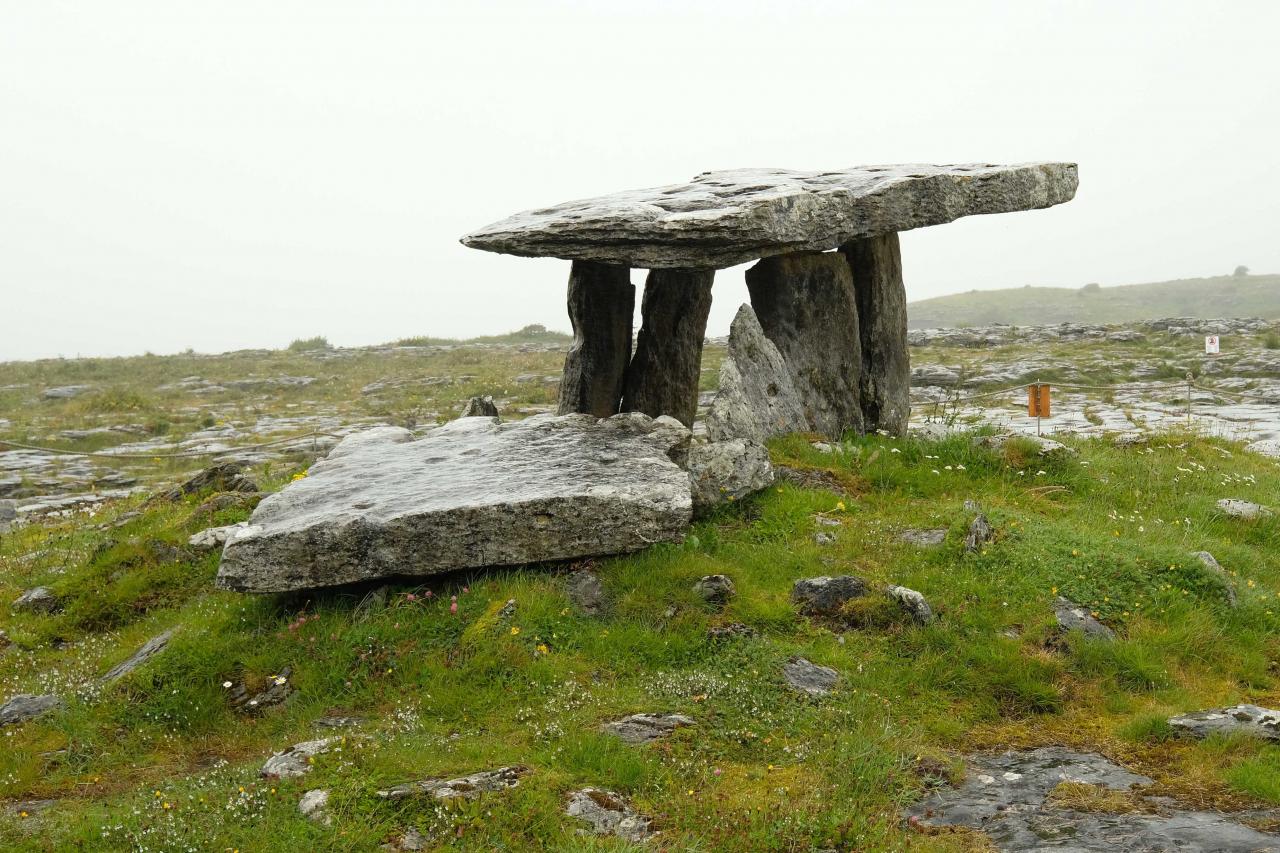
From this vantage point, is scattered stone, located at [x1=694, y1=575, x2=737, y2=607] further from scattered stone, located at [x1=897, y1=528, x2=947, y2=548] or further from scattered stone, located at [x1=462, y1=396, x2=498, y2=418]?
scattered stone, located at [x1=462, y1=396, x2=498, y2=418]

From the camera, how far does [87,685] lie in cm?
853

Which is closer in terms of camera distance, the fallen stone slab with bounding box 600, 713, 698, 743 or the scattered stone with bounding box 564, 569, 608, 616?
the fallen stone slab with bounding box 600, 713, 698, 743

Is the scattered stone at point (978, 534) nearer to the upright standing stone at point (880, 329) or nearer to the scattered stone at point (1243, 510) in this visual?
the scattered stone at point (1243, 510)

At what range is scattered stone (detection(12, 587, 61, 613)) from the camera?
10813mm

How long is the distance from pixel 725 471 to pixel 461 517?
3332 millimetres

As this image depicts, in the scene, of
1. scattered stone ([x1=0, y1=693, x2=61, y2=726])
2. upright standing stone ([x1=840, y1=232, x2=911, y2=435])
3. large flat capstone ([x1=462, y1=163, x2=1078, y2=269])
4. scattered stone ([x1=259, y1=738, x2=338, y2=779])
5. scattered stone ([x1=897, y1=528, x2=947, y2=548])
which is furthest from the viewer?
upright standing stone ([x1=840, y1=232, x2=911, y2=435])

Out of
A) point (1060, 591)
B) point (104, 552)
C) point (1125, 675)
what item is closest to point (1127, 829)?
point (1125, 675)

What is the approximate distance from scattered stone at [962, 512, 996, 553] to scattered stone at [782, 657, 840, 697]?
257 centimetres

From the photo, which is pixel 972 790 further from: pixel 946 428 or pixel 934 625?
pixel 946 428

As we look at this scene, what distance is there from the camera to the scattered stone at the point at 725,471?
10766 millimetres

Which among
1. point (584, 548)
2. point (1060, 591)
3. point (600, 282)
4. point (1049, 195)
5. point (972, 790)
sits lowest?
point (972, 790)

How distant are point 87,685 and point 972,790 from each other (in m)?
7.55

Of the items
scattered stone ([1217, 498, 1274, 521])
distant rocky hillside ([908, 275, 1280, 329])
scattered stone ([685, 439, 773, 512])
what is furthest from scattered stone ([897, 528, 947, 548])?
distant rocky hillside ([908, 275, 1280, 329])

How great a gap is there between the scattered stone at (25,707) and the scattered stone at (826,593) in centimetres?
675
